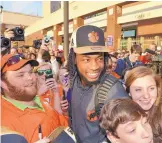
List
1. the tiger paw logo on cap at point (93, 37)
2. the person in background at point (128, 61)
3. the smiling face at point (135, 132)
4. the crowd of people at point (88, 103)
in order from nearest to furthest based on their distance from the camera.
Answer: the smiling face at point (135, 132) → the crowd of people at point (88, 103) → the tiger paw logo on cap at point (93, 37) → the person in background at point (128, 61)

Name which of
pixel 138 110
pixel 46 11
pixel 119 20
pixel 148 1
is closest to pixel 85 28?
pixel 138 110

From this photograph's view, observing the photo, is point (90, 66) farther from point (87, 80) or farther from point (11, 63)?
point (11, 63)

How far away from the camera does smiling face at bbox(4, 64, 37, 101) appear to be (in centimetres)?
238

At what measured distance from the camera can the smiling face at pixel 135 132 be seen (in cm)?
196

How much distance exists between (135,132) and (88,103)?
65cm

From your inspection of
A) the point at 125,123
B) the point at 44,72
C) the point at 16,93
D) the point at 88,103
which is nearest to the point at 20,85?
the point at 16,93

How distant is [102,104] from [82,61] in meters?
0.52

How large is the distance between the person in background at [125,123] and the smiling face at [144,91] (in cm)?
39

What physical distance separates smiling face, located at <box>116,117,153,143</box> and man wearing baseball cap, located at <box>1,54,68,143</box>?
0.52 metres

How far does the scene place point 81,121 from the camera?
2600 mm

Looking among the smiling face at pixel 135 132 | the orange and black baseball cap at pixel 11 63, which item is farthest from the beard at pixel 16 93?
the smiling face at pixel 135 132

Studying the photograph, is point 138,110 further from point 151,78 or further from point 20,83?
point 20,83

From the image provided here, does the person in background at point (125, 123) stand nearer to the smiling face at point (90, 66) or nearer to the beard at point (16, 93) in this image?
the smiling face at point (90, 66)

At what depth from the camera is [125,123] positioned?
6.68 ft
